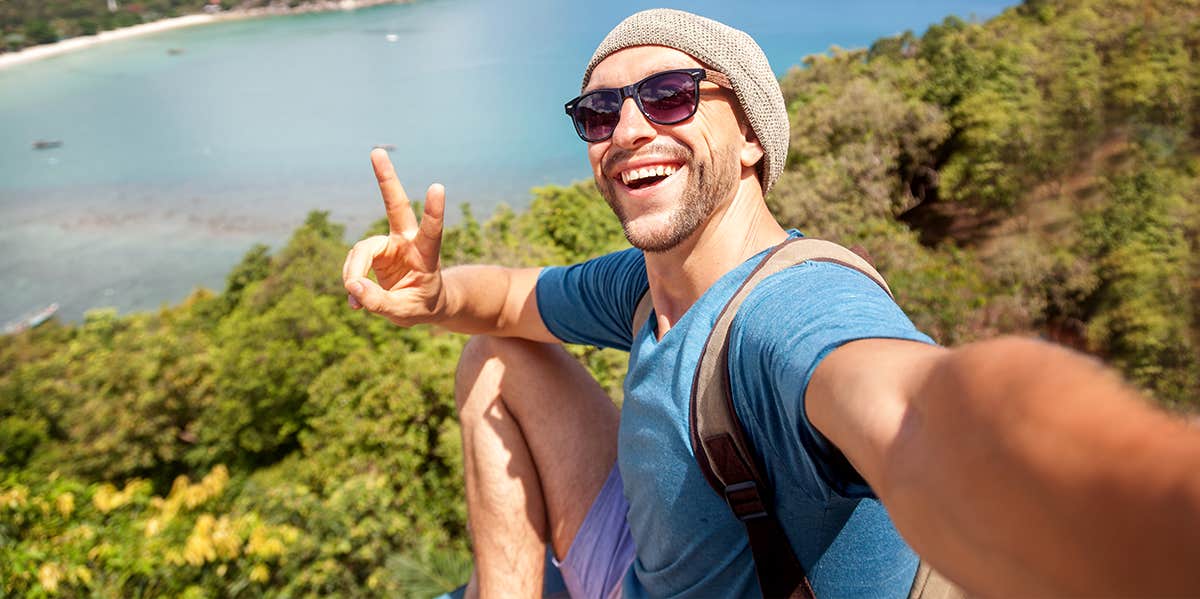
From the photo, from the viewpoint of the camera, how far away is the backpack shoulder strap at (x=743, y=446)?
123cm

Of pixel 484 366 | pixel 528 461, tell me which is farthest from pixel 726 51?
pixel 528 461

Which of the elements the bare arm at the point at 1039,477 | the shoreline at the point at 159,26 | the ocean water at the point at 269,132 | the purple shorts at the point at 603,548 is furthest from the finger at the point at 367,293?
the shoreline at the point at 159,26

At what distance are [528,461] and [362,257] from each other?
30.5 inches

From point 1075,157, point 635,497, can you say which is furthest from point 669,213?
point 1075,157

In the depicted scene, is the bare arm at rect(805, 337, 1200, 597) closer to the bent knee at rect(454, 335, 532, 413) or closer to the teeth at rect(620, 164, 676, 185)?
the teeth at rect(620, 164, 676, 185)

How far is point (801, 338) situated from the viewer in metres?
1.06

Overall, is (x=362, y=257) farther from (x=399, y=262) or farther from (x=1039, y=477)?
(x=1039, y=477)

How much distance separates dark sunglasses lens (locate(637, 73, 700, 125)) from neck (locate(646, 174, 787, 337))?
9.3 inches

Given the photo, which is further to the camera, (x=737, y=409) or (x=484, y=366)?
(x=484, y=366)

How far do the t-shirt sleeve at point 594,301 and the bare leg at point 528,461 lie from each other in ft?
0.43

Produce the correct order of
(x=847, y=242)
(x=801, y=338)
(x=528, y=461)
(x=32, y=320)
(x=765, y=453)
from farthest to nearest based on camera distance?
(x=32, y=320)
(x=847, y=242)
(x=528, y=461)
(x=765, y=453)
(x=801, y=338)

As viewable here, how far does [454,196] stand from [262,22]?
50555 millimetres

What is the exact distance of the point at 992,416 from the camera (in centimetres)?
61

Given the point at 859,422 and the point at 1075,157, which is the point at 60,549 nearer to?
the point at 859,422
